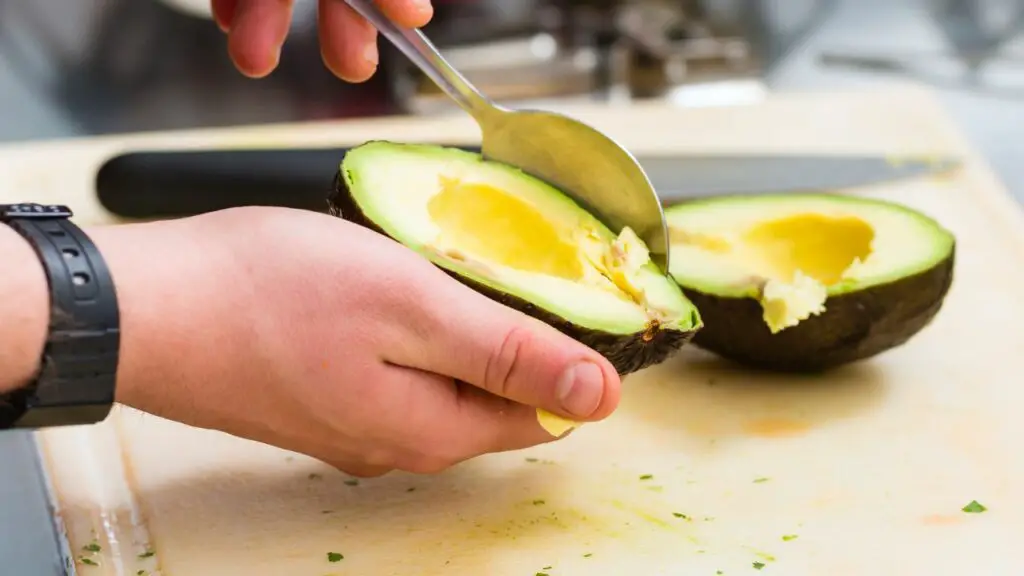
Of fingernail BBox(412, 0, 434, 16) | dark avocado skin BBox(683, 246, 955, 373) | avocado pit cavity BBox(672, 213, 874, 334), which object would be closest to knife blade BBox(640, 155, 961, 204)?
avocado pit cavity BBox(672, 213, 874, 334)

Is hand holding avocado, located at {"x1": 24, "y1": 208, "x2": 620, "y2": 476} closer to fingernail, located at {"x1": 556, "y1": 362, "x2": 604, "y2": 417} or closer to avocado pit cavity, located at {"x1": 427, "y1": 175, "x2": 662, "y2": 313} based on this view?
fingernail, located at {"x1": 556, "y1": 362, "x2": 604, "y2": 417}

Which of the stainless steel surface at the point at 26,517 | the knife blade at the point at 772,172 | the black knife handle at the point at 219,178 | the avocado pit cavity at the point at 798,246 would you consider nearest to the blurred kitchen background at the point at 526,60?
the knife blade at the point at 772,172

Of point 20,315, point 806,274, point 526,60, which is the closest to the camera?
point 20,315

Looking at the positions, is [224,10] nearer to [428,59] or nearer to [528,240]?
[428,59]

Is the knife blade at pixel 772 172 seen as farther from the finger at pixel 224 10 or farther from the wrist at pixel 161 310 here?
the wrist at pixel 161 310

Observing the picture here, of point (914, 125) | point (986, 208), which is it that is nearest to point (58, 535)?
point (986, 208)

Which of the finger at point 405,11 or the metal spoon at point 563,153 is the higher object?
the finger at point 405,11

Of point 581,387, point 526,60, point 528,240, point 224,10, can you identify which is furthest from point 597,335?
point 526,60
